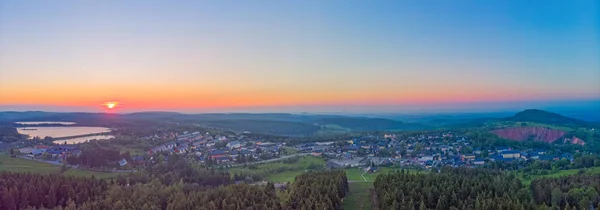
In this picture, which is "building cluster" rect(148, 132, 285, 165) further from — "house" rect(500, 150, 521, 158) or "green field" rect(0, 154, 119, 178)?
"house" rect(500, 150, 521, 158)

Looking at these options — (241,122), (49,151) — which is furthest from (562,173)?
(241,122)

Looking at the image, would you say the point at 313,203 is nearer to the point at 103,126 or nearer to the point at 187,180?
the point at 187,180

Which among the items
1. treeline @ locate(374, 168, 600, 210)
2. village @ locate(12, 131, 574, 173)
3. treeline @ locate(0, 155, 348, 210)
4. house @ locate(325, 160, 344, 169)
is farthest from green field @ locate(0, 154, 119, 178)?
treeline @ locate(374, 168, 600, 210)

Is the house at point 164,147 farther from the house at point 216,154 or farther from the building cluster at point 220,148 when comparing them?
the house at point 216,154

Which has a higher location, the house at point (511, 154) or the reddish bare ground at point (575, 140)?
the reddish bare ground at point (575, 140)

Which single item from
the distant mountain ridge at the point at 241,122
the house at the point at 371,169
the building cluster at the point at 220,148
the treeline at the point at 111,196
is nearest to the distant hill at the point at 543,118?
the distant mountain ridge at the point at 241,122

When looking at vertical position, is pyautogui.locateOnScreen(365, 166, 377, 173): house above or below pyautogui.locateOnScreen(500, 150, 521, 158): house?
below
